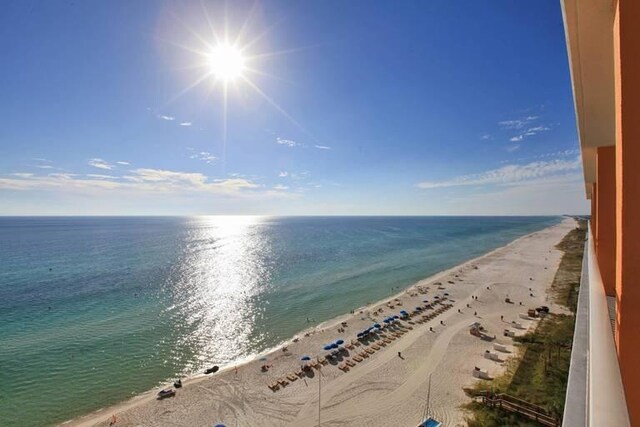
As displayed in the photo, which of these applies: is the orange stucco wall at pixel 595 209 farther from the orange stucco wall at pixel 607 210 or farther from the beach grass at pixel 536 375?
the beach grass at pixel 536 375

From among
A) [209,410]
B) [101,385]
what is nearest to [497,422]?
[209,410]

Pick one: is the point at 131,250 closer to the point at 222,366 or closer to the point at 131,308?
the point at 131,308

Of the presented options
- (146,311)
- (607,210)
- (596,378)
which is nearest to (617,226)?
(596,378)

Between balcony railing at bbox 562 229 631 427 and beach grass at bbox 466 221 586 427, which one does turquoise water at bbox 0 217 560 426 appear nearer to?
beach grass at bbox 466 221 586 427

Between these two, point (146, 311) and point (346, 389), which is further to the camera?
point (146, 311)

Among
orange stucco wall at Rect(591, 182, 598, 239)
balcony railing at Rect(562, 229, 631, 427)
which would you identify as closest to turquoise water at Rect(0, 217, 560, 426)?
orange stucco wall at Rect(591, 182, 598, 239)

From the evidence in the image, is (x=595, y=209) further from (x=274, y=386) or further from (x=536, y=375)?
(x=274, y=386)

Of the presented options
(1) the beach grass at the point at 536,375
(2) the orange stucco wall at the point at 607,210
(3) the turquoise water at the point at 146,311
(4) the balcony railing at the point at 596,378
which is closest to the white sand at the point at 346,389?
(1) the beach grass at the point at 536,375
